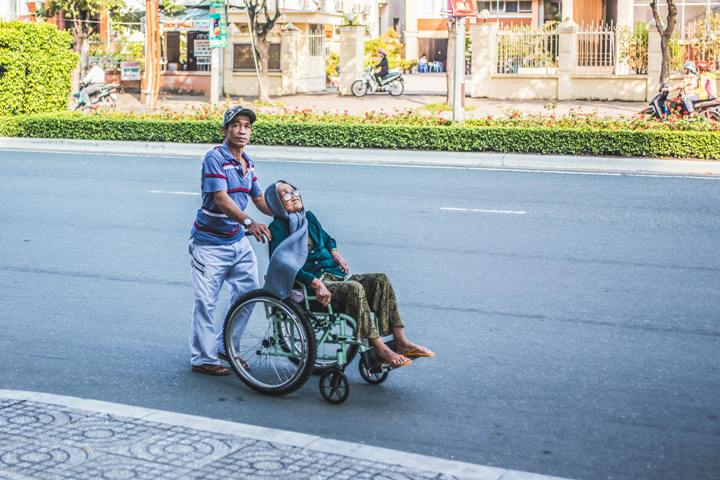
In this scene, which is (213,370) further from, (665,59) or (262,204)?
(665,59)

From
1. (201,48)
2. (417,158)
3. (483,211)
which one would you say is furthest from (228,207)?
(201,48)

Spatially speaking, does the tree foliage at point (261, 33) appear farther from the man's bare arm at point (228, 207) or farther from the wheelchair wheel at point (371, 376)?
the wheelchair wheel at point (371, 376)

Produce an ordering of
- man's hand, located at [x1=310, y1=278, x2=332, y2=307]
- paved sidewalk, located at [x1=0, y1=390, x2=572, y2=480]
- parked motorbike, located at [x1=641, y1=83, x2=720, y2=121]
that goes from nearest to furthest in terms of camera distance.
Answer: paved sidewalk, located at [x1=0, y1=390, x2=572, y2=480]
man's hand, located at [x1=310, y1=278, x2=332, y2=307]
parked motorbike, located at [x1=641, y1=83, x2=720, y2=121]

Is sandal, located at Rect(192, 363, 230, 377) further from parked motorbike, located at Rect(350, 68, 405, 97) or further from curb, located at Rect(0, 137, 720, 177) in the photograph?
parked motorbike, located at Rect(350, 68, 405, 97)

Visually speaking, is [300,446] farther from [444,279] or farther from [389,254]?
[389,254]

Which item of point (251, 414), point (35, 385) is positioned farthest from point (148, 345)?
point (251, 414)

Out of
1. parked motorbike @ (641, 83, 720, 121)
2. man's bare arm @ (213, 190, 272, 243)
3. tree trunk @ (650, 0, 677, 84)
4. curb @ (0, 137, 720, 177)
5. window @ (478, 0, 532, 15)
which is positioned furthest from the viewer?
window @ (478, 0, 532, 15)

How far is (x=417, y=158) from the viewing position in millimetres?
20219

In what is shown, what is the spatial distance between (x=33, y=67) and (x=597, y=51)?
54.4 feet

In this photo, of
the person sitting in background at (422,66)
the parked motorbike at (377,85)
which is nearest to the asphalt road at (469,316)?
the parked motorbike at (377,85)

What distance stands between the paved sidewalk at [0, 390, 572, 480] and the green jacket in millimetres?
1152

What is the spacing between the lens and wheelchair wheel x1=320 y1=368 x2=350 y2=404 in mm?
6559

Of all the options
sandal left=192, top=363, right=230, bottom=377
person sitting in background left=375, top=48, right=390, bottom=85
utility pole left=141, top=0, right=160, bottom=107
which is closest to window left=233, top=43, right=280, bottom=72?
person sitting in background left=375, top=48, right=390, bottom=85

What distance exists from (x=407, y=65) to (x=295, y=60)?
828 inches
